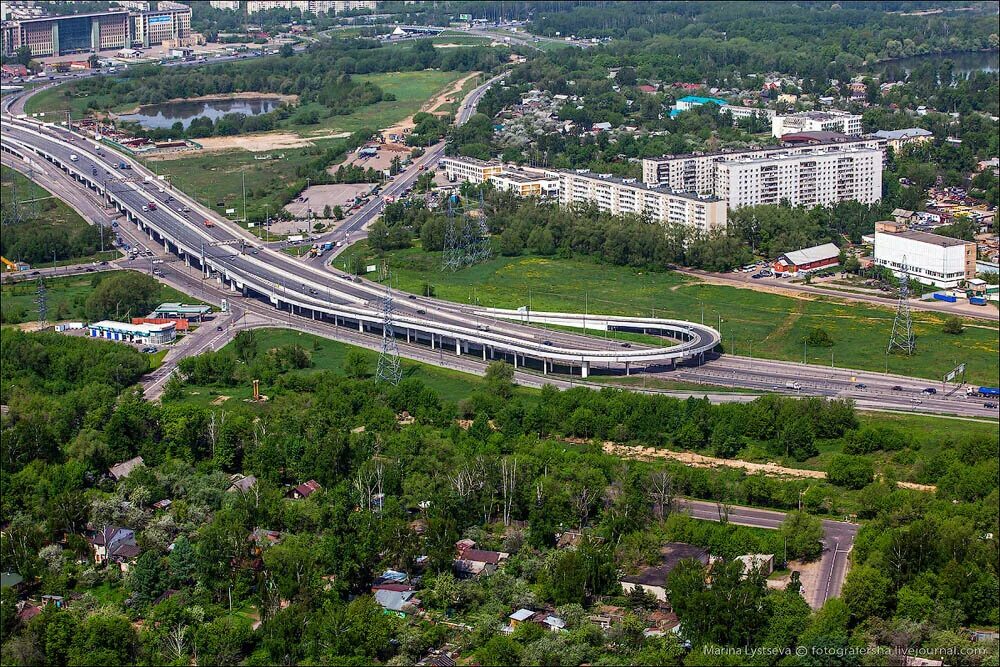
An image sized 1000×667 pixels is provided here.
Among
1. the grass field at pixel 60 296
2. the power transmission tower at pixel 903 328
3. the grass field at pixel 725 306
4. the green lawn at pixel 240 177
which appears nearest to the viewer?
the grass field at pixel 725 306

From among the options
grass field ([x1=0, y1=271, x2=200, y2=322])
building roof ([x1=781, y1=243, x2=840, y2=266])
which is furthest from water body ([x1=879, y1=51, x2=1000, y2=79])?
grass field ([x1=0, y1=271, x2=200, y2=322])

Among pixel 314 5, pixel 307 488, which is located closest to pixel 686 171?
pixel 307 488

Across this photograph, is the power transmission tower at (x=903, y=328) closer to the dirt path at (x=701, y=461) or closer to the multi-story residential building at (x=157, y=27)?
the dirt path at (x=701, y=461)

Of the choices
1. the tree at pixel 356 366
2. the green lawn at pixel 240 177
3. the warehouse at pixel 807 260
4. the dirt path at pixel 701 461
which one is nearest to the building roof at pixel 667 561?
the dirt path at pixel 701 461

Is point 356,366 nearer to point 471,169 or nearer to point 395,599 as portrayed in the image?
point 395,599

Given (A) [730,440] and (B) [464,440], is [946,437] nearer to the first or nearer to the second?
(A) [730,440]

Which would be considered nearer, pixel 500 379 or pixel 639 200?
pixel 500 379

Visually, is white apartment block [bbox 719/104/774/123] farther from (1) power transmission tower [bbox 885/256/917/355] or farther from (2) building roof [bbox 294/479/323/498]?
(2) building roof [bbox 294/479/323/498]
